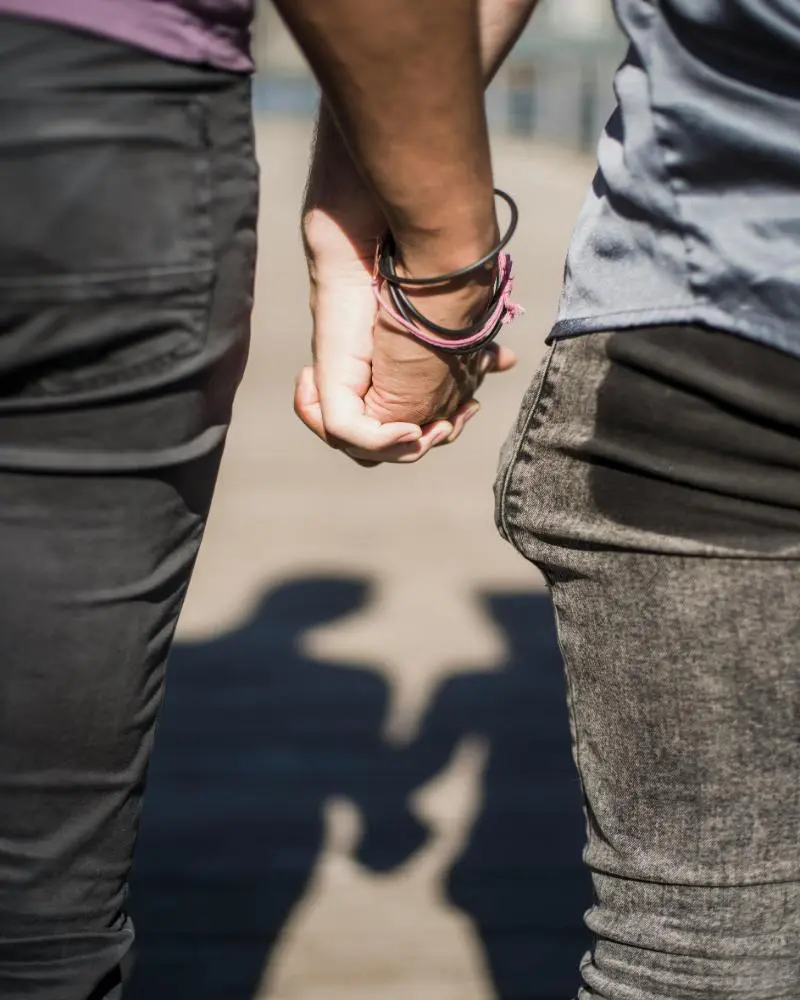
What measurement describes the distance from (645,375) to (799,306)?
0.12 metres

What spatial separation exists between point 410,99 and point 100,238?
0.25 m

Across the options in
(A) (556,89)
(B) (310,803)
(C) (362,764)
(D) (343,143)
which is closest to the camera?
(D) (343,143)

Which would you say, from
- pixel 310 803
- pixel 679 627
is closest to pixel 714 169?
pixel 679 627

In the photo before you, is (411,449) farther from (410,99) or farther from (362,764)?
(362,764)

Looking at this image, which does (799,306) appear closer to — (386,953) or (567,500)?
(567,500)

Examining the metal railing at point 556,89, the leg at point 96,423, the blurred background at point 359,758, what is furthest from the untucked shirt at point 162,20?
the metal railing at point 556,89

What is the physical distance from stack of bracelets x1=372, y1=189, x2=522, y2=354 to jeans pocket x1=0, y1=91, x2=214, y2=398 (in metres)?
0.23

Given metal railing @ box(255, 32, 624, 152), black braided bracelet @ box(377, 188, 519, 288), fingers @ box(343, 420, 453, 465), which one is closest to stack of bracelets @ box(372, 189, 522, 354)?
black braided bracelet @ box(377, 188, 519, 288)

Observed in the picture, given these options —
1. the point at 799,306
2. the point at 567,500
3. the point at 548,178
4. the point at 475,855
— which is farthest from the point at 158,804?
the point at 548,178

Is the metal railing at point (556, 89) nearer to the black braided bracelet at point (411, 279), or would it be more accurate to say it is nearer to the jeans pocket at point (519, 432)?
the black braided bracelet at point (411, 279)

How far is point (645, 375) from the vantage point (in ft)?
3.92

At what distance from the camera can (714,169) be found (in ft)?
3.79

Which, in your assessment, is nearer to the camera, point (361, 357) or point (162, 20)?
point (162, 20)

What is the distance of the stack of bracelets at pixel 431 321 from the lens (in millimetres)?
1349
